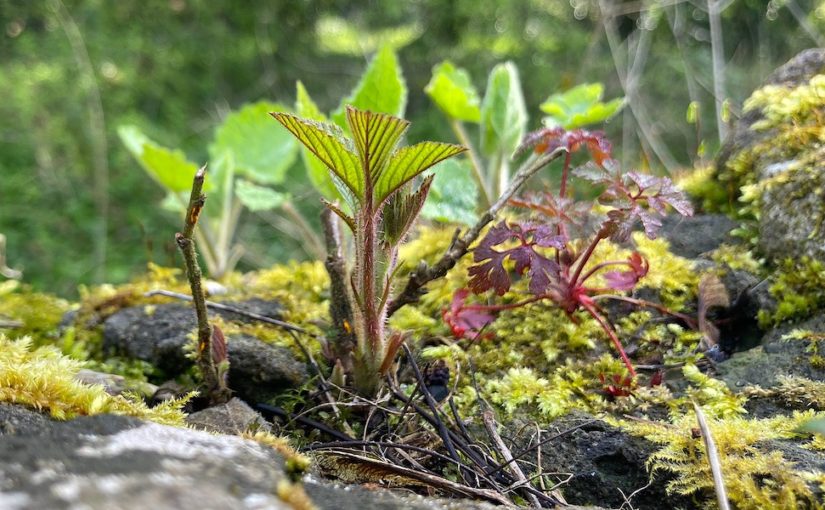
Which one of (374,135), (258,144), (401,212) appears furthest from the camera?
(258,144)

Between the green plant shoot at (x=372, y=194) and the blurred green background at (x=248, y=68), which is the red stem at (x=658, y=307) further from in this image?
the blurred green background at (x=248, y=68)

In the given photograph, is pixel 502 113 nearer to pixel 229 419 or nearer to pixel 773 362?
pixel 773 362

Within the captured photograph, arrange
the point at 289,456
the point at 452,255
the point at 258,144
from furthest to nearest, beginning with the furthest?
the point at 258,144 → the point at 452,255 → the point at 289,456

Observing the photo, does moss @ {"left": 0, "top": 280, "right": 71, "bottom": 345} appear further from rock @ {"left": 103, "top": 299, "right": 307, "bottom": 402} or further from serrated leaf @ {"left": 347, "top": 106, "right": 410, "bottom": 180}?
serrated leaf @ {"left": 347, "top": 106, "right": 410, "bottom": 180}

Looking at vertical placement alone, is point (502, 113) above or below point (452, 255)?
above

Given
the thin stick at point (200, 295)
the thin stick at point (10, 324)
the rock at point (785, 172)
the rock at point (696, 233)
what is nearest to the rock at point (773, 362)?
the rock at point (785, 172)

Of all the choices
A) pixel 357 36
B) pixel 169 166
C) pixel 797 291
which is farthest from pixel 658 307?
pixel 357 36
